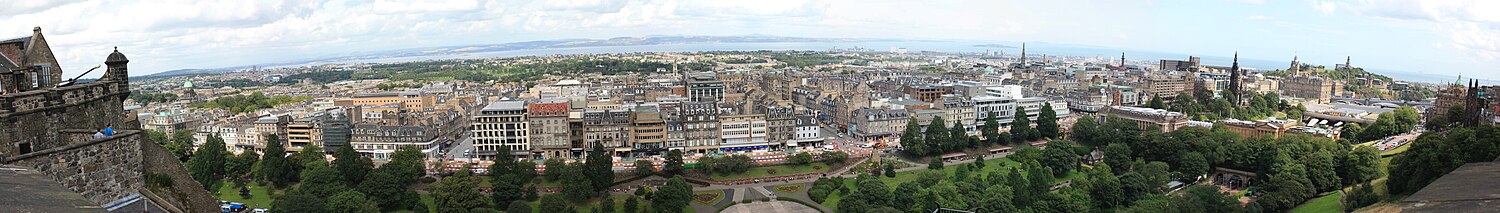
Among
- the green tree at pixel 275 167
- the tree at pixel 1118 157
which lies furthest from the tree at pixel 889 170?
the green tree at pixel 275 167

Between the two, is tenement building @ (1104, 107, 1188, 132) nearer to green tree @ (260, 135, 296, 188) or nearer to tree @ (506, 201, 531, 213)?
tree @ (506, 201, 531, 213)

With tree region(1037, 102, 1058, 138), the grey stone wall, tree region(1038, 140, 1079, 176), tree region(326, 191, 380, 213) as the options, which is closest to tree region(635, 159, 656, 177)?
tree region(326, 191, 380, 213)

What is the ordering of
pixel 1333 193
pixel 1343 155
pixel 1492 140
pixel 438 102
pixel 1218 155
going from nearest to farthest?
pixel 1492 140 → pixel 1333 193 → pixel 1343 155 → pixel 1218 155 → pixel 438 102

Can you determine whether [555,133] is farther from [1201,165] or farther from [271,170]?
[1201,165]

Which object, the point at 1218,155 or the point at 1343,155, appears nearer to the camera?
the point at 1343,155

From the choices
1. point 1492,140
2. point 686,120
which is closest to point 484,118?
point 686,120

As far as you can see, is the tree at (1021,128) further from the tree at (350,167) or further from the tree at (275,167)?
the tree at (275,167)
